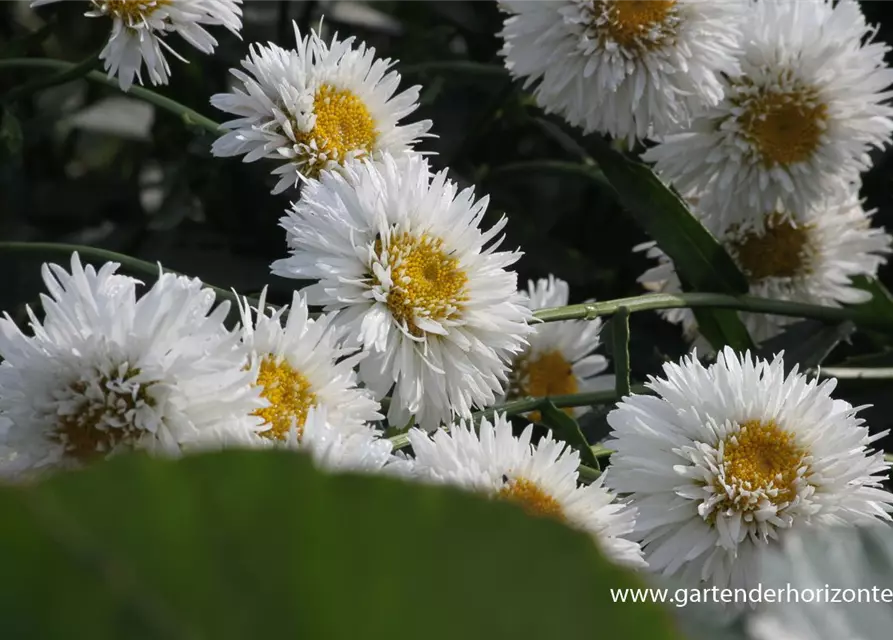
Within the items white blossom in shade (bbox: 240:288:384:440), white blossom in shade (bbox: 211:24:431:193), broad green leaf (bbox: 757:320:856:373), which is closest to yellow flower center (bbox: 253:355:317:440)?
white blossom in shade (bbox: 240:288:384:440)

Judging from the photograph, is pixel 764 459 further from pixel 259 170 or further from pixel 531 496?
pixel 259 170

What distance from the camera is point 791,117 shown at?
0.73 meters

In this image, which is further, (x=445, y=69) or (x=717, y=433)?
(x=445, y=69)

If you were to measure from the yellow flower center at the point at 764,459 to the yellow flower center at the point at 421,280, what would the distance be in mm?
154

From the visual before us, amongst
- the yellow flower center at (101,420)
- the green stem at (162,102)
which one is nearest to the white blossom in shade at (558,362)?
the green stem at (162,102)

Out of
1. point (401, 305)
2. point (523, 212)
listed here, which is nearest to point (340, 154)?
point (401, 305)

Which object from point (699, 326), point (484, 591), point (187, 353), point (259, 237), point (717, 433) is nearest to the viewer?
point (484, 591)

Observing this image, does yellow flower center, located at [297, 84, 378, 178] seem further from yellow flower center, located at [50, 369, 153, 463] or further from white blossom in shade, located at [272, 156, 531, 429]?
yellow flower center, located at [50, 369, 153, 463]

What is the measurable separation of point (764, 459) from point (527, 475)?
14 centimetres

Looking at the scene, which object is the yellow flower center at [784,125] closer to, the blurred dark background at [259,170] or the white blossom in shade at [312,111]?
the blurred dark background at [259,170]

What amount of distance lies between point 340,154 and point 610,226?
0.40 metres

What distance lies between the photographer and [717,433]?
532 mm

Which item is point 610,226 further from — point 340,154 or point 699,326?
point 340,154

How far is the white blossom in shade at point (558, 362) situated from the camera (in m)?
0.75
